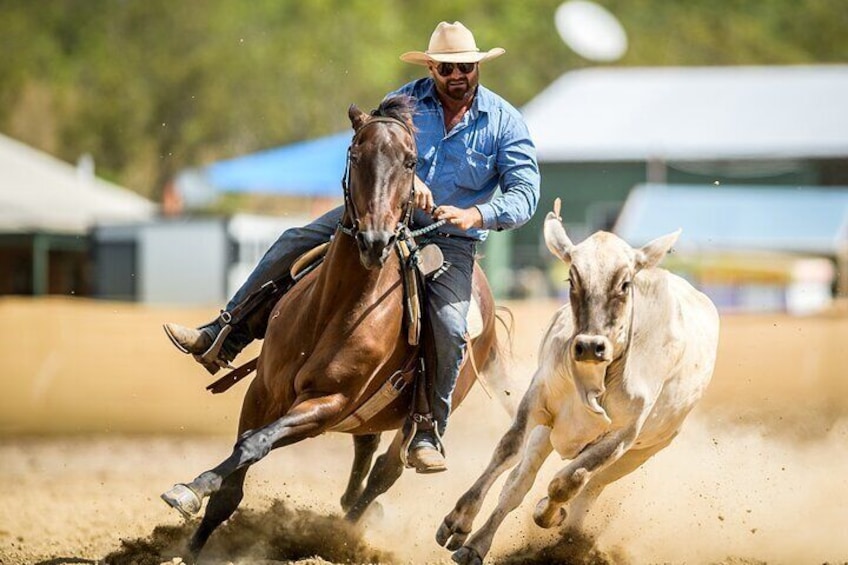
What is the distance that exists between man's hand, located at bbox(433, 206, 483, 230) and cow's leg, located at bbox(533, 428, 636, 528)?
4.14 ft

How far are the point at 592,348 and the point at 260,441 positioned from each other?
61.6 inches

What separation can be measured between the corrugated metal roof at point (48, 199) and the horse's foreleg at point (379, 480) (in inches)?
682

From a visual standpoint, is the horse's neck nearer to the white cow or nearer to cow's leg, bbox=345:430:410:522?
the white cow

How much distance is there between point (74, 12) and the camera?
6456 centimetres

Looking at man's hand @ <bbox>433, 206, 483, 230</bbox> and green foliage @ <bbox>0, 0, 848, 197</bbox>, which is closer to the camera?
man's hand @ <bbox>433, 206, 483, 230</bbox>

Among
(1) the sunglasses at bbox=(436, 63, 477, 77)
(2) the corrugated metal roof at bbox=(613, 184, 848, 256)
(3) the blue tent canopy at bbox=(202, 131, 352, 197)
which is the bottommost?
(2) the corrugated metal roof at bbox=(613, 184, 848, 256)

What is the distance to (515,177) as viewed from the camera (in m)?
7.23

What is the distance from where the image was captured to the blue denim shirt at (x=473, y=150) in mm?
7246

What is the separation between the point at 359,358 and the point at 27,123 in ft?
139

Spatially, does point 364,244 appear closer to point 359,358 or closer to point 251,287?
point 359,358

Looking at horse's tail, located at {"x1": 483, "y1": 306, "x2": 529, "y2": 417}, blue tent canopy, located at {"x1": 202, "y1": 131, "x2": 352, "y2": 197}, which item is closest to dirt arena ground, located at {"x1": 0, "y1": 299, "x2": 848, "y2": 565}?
horse's tail, located at {"x1": 483, "y1": 306, "x2": 529, "y2": 417}

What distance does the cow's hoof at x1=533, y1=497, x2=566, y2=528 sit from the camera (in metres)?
7.20

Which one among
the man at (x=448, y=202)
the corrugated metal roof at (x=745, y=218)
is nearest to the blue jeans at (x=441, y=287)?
the man at (x=448, y=202)

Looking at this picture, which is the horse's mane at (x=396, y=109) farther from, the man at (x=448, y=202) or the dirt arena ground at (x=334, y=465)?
the dirt arena ground at (x=334, y=465)
